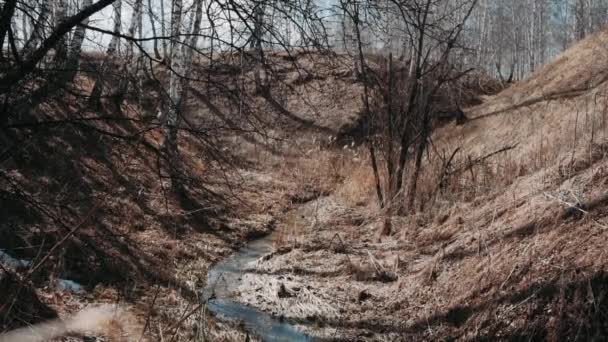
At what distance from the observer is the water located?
4570 millimetres

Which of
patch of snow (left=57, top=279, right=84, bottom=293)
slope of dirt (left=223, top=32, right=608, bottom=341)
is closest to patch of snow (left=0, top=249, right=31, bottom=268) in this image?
patch of snow (left=57, top=279, right=84, bottom=293)

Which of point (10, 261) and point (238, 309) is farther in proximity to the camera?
point (238, 309)

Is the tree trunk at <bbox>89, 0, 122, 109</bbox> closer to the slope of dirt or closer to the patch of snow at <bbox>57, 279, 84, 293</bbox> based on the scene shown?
the patch of snow at <bbox>57, 279, 84, 293</bbox>

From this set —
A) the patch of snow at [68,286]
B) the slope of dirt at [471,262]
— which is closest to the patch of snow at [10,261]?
the patch of snow at [68,286]

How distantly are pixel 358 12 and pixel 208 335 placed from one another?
8.11 ft

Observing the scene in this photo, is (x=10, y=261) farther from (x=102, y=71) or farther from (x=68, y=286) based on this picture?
(x=102, y=71)

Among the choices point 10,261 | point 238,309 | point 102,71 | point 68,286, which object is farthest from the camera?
point 238,309

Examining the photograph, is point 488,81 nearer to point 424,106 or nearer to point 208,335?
point 424,106

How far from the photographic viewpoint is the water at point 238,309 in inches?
180

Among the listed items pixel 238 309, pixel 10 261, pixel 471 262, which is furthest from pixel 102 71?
pixel 471 262

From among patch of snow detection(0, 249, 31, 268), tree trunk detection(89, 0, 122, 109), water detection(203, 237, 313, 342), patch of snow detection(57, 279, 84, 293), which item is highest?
tree trunk detection(89, 0, 122, 109)

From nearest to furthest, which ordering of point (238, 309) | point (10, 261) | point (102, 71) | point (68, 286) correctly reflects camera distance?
1. point (102, 71)
2. point (10, 261)
3. point (68, 286)
4. point (238, 309)

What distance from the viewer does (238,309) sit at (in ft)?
17.1

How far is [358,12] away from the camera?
3.30 m
